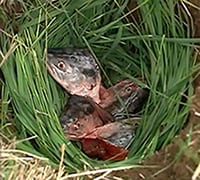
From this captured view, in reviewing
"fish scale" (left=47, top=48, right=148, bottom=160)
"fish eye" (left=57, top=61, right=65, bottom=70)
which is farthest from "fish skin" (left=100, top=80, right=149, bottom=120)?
"fish eye" (left=57, top=61, right=65, bottom=70)

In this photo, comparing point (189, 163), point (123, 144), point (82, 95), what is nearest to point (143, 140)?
point (123, 144)

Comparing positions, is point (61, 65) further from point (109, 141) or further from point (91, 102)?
point (109, 141)

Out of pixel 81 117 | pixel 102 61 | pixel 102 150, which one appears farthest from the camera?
pixel 102 61

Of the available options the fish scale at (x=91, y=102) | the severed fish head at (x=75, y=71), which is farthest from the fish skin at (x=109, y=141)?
the severed fish head at (x=75, y=71)

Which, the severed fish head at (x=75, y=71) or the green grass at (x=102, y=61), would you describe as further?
the severed fish head at (x=75, y=71)

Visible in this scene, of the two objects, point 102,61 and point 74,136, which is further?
point 102,61

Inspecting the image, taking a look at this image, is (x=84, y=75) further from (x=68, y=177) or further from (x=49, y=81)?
(x=68, y=177)

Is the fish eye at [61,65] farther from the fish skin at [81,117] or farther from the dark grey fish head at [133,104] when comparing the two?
the dark grey fish head at [133,104]

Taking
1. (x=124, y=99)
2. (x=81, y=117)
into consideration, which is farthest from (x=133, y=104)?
(x=81, y=117)
